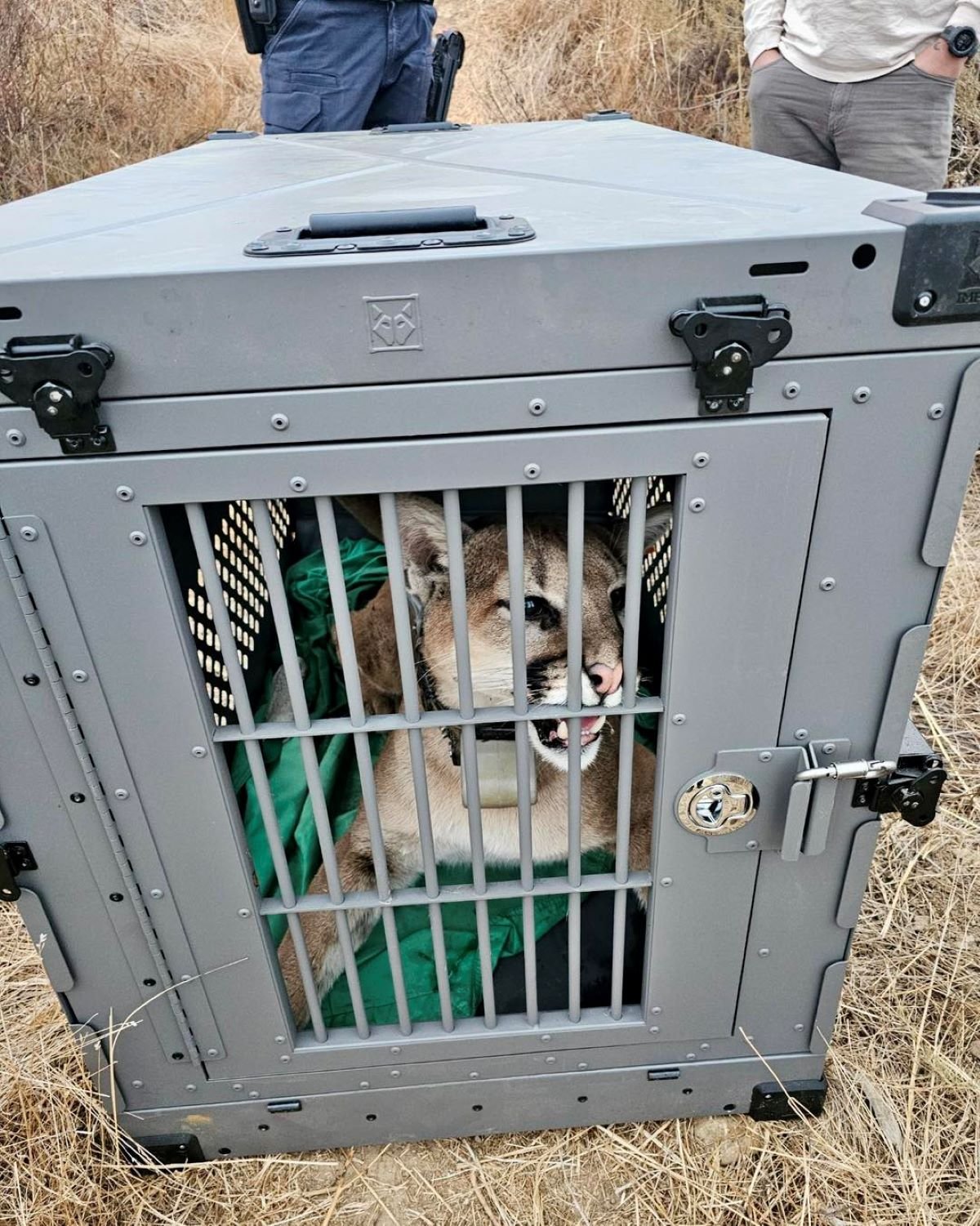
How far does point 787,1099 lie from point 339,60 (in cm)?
301

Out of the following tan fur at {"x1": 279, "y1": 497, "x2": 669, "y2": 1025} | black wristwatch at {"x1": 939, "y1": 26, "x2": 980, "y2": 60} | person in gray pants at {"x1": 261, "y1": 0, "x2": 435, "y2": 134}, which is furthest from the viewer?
person in gray pants at {"x1": 261, "y1": 0, "x2": 435, "y2": 134}

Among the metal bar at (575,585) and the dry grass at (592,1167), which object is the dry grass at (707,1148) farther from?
the metal bar at (575,585)

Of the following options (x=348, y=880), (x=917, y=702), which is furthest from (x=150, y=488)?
(x=917, y=702)

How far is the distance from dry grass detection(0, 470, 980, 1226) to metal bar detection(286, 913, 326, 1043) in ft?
1.03

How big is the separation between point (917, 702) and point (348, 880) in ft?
5.71

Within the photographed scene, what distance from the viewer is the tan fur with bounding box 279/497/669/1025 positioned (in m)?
1.45

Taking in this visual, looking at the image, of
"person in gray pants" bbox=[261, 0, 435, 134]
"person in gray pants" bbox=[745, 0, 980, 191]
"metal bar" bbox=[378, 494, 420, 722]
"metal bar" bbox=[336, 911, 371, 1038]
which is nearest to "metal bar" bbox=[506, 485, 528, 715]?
"metal bar" bbox=[378, 494, 420, 722]

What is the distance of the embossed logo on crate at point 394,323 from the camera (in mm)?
843

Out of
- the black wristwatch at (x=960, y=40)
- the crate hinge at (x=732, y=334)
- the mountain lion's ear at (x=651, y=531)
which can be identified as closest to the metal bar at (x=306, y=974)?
the mountain lion's ear at (x=651, y=531)

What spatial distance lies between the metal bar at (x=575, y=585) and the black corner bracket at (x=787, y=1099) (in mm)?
843

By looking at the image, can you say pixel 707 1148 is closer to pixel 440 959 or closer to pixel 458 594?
pixel 440 959

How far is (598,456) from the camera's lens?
925 millimetres

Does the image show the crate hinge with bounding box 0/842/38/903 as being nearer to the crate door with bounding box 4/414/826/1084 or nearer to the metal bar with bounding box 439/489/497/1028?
the crate door with bounding box 4/414/826/1084

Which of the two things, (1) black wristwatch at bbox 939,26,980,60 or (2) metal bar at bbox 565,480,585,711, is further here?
(1) black wristwatch at bbox 939,26,980,60
